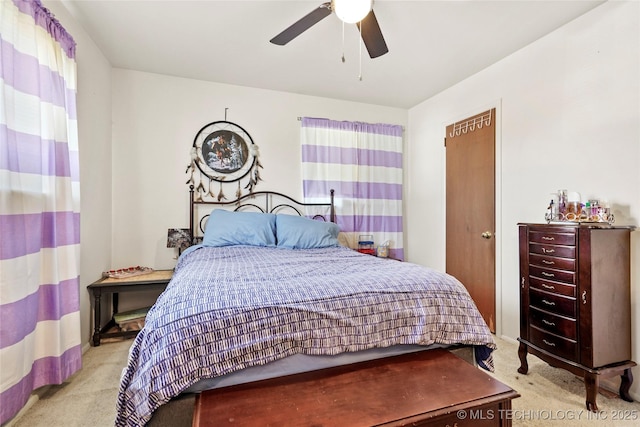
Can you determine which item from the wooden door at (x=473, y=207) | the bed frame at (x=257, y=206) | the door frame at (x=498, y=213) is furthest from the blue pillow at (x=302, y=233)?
the door frame at (x=498, y=213)

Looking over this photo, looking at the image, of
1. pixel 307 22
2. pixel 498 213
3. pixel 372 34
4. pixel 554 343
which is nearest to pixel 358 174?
pixel 498 213

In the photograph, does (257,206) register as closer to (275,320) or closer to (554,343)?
(275,320)

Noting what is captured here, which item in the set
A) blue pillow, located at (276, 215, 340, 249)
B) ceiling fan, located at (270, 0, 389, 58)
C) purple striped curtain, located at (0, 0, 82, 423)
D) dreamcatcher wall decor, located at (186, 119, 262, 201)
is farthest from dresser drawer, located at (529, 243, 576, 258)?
purple striped curtain, located at (0, 0, 82, 423)

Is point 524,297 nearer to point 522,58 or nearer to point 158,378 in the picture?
point 522,58

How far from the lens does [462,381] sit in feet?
4.10

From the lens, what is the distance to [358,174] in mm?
3883

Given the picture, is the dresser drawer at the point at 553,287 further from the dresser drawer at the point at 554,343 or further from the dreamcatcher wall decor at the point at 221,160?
the dreamcatcher wall decor at the point at 221,160

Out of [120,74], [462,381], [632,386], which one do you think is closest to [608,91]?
[632,386]

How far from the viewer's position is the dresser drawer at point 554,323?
188cm

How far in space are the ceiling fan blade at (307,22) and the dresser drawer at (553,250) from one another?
2.06m

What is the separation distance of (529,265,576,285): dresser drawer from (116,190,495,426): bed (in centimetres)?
78

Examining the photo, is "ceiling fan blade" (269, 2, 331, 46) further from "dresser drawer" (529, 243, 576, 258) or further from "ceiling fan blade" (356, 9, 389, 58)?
"dresser drawer" (529, 243, 576, 258)

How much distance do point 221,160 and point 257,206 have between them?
0.65 m

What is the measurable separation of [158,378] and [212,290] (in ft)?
1.26
